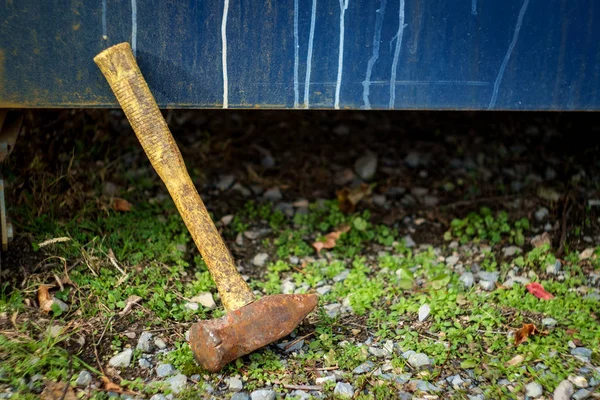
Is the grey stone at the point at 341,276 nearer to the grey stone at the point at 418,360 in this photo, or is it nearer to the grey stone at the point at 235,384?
the grey stone at the point at 418,360

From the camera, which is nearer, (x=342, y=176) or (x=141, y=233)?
(x=141, y=233)

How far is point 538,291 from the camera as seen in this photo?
286 centimetres

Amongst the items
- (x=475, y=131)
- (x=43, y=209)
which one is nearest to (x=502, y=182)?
(x=475, y=131)

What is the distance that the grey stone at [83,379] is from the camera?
7.34 feet

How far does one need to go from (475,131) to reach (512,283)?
161cm

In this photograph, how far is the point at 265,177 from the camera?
385cm

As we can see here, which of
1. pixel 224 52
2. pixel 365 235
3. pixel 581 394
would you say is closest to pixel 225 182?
pixel 365 235

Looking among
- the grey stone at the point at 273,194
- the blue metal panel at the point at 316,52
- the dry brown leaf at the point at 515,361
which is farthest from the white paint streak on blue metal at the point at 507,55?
the grey stone at the point at 273,194

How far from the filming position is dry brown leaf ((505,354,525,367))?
Answer: 243cm

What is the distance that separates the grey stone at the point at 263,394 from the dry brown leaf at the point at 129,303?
0.69 meters

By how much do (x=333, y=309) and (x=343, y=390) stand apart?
537mm

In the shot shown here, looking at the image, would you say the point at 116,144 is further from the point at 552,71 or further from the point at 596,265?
the point at 596,265

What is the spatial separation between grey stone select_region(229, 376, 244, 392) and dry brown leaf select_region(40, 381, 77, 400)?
546mm

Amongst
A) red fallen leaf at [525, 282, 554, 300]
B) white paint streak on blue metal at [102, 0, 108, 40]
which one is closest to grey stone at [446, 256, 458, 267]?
red fallen leaf at [525, 282, 554, 300]
